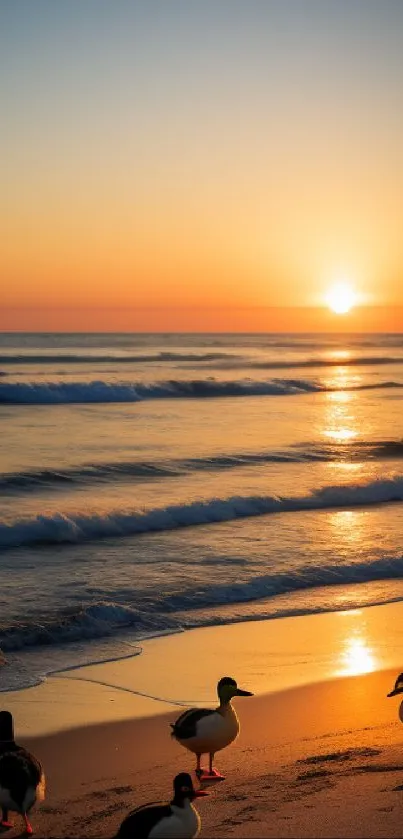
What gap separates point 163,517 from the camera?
666 inches

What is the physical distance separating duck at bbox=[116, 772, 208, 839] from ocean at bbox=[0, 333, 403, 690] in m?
4.05

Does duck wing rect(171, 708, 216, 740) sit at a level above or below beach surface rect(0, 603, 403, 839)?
above

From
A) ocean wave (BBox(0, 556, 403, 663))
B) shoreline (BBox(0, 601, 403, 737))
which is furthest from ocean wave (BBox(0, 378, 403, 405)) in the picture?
shoreline (BBox(0, 601, 403, 737))

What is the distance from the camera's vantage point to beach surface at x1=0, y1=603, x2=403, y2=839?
241 inches

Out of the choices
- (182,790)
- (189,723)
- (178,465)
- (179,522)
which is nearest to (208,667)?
(189,723)

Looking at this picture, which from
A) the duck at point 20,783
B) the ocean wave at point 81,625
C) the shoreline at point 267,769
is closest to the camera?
the duck at point 20,783

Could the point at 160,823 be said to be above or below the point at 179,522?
below


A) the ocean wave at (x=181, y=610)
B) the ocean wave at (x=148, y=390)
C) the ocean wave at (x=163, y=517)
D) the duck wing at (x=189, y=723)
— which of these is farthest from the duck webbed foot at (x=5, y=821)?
the ocean wave at (x=148, y=390)

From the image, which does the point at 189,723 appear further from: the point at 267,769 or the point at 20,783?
the point at 20,783

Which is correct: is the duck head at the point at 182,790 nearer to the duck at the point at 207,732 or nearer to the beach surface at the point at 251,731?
the beach surface at the point at 251,731

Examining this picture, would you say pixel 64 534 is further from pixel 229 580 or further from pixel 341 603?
pixel 341 603

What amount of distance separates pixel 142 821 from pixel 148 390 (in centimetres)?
4367

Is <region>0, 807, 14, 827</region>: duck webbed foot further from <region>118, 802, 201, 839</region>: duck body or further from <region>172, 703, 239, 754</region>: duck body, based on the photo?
<region>172, 703, 239, 754</region>: duck body

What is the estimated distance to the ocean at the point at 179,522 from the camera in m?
11.4
